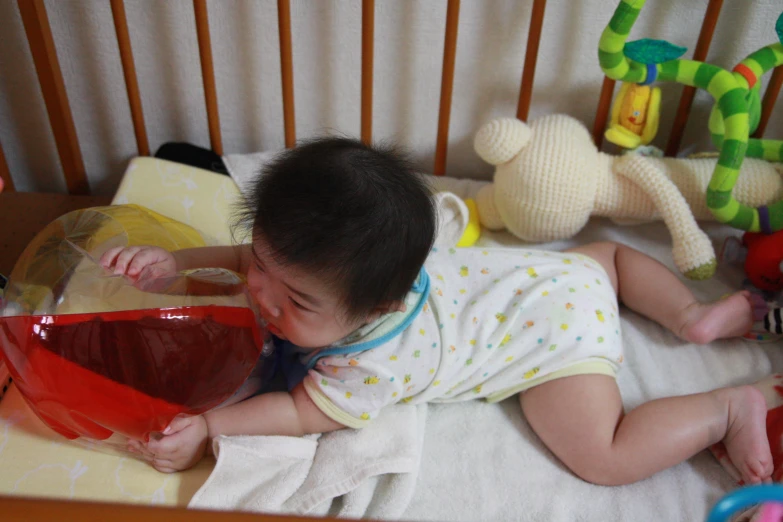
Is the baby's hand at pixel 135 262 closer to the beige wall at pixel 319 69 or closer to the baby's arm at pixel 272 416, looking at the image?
the baby's arm at pixel 272 416

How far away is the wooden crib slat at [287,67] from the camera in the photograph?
1.10 metres

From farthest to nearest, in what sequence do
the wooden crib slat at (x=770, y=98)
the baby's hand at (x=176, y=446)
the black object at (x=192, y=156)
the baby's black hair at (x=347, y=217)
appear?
the black object at (x=192, y=156) < the wooden crib slat at (x=770, y=98) < the baby's hand at (x=176, y=446) < the baby's black hair at (x=347, y=217)

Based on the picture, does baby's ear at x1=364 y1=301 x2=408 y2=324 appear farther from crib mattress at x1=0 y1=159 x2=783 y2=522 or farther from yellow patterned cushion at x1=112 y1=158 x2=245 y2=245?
yellow patterned cushion at x1=112 y1=158 x2=245 y2=245

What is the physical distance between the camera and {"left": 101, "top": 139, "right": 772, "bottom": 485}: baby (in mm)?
700

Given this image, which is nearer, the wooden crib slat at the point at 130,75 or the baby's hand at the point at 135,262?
the baby's hand at the point at 135,262

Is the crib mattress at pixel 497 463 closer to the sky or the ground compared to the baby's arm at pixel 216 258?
closer to the ground

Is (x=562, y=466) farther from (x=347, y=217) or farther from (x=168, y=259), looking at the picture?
→ (x=168, y=259)

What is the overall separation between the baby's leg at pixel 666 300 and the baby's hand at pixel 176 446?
66 centimetres

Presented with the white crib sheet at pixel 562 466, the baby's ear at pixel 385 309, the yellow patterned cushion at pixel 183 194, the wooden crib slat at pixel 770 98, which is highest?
the wooden crib slat at pixel 770 98

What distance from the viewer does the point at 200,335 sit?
0.76 meters

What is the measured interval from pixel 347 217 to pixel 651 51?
2.26 ft

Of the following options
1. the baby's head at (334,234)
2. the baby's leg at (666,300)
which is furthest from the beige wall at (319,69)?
the baby's head at (334,234)

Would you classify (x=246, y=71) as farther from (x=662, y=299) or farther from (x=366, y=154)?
(x=662, y=299)

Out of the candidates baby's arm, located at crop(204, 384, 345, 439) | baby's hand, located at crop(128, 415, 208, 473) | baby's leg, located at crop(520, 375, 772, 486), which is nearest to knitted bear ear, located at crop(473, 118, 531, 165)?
baby's leg, located at crop(520, 375, 772, 486)
